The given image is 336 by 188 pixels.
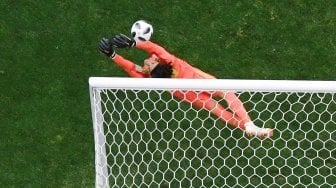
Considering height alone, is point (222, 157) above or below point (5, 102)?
below

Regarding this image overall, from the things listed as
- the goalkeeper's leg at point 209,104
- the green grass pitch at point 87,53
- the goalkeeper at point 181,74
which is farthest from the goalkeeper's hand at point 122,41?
the green grass pitch at point 87,53

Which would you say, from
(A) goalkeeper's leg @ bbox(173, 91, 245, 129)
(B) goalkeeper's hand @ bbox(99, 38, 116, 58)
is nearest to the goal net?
(A) goalkeeper's leg @ bbox(173, 91, 245, 129)

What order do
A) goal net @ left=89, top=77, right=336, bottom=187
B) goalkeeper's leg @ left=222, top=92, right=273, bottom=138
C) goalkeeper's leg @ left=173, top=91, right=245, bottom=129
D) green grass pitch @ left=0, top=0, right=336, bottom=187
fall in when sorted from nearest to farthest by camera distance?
goalkeeper's leg @ left=222, top=92, right=273, bottom=138, goalkeeper's leg @ left=173, top=91, right=245, bottom=129, goal net @ left=89, top=77, right=336, bottom=187, green grass pitch @ left=0, top=0, right=336, bottom=187

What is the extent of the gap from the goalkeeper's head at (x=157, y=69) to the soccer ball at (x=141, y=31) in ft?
0.44

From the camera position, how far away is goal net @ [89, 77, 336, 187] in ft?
14.4

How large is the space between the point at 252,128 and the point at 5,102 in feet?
4.80

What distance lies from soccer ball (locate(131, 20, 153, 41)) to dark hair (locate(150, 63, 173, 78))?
150 mm

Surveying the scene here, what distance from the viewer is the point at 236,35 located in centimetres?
480

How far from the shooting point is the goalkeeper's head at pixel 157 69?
13.6 ft

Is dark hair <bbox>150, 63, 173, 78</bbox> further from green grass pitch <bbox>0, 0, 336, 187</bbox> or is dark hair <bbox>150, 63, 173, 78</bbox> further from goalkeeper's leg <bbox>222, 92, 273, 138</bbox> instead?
green grass pitch <bbox>0, 0, 336, 187</bbox>

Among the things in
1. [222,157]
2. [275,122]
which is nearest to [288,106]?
[275,122]

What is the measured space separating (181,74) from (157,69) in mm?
129

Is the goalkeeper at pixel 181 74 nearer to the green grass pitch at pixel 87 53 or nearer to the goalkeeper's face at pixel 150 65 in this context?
the goalkeeper's face at pixel 150 65

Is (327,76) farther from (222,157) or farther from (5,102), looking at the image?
(5,102)
